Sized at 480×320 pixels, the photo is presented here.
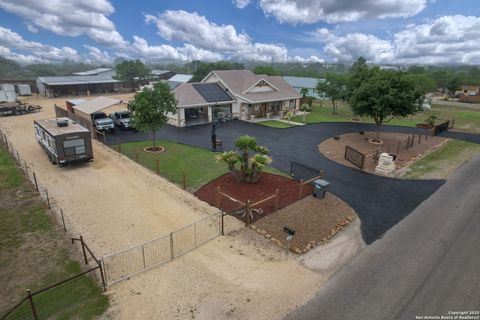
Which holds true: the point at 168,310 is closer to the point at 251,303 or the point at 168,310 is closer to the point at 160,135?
the point at 251,303

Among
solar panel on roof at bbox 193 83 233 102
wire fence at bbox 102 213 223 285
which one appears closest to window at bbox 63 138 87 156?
wire fence at bbox 102 213 223 285

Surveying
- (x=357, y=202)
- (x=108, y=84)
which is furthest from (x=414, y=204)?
(x=108, y=84)

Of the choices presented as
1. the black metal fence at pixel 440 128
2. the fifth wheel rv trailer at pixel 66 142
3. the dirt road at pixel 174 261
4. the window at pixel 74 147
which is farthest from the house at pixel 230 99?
the black metal fence at pixel 440 128

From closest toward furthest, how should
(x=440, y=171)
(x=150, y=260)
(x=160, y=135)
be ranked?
(x=150, y=260) → (x=440, y=171) → (x=160, y=135)

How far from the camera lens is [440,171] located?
2172 cm

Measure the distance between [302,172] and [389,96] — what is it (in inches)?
517

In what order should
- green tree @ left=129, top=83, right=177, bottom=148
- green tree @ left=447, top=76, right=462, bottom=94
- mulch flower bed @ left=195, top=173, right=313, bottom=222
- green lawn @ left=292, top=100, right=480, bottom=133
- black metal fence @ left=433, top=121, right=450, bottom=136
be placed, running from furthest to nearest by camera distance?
green tree @ left=447, top=76, right=462, bottom=94 → green lawn @ left=292, top=100, right=480, bottom=133 → black metal fence @ left=433, top=121, right=450, bottom=136 → green tree @ left=129, top=83, right=177, bottom=148 → mulch flower bed @ left=195, top=173, right=313, bottom=222

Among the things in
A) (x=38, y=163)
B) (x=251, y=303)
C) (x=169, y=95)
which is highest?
(x=169, y=95)

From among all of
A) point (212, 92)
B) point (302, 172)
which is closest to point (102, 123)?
point (212, 92)

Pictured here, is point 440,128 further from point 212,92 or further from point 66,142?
point 66,142

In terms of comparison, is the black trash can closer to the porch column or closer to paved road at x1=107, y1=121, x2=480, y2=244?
paved road at x1=107, y1=121, x2=480, y2=244

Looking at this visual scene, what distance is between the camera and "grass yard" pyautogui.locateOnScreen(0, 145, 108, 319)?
29.3 ft

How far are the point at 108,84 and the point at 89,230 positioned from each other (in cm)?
6456

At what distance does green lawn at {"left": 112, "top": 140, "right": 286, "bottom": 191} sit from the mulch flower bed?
1.02 m
